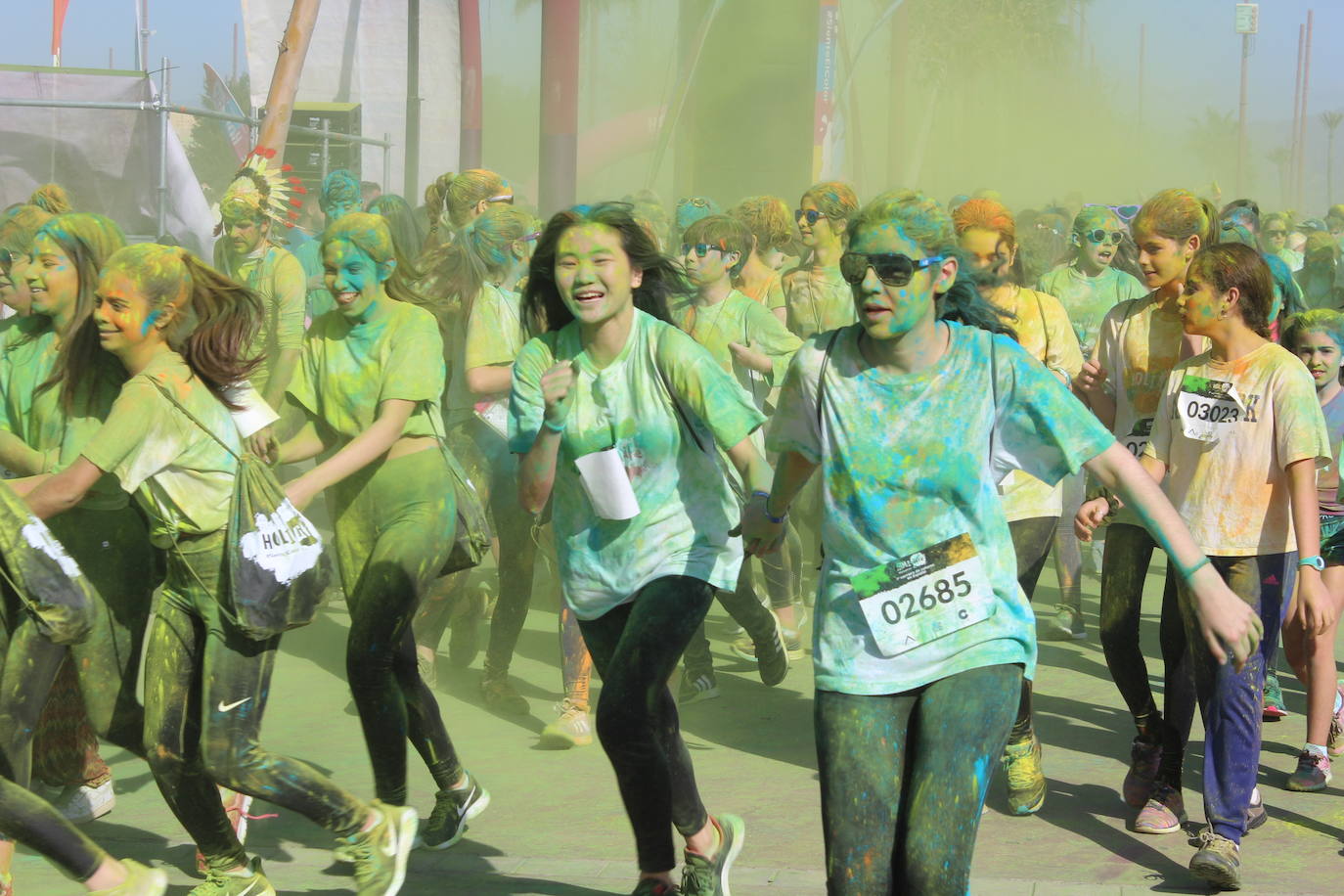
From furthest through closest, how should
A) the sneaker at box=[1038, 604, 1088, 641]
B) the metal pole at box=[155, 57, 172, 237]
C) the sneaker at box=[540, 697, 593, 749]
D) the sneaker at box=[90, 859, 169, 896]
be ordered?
1. the metal pole at box=[155, 57, 172, 237]
2. the sneaker at box=[1038, 604, 1088, 641]
3. the sneaker at box=[540, 697, 593, 749]
4. the sneaker at box=[90, 859, 169, 896]

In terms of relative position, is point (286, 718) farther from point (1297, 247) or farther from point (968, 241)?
point (1297, 247)

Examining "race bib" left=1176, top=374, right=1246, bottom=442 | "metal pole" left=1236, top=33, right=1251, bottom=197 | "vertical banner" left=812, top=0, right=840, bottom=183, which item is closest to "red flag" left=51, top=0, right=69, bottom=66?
"vertical banner" left=812, top=0, right=840, bottom=183

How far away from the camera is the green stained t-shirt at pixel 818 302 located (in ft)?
28.1

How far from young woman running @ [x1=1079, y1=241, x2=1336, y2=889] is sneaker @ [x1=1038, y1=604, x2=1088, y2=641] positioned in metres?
3.29

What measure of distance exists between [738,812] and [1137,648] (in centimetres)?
141

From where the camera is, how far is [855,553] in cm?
351

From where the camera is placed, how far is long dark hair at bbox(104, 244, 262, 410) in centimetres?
446

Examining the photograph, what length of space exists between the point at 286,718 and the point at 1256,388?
397 cm

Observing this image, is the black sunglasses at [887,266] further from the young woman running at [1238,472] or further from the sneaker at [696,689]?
the sneaker at [696,689]

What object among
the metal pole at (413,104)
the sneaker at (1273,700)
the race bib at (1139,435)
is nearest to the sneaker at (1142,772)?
the race bib at (1139,435)

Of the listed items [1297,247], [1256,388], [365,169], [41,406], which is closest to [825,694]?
[1256,388]

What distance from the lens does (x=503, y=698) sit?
709cm

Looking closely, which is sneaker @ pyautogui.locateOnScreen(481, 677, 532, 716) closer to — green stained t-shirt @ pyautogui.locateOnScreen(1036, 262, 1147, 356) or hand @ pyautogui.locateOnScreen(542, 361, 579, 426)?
hand @ pyautogui.locateOnScreen(542, 361, 579, 426)

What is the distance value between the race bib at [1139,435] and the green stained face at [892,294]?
2354 millimetres
